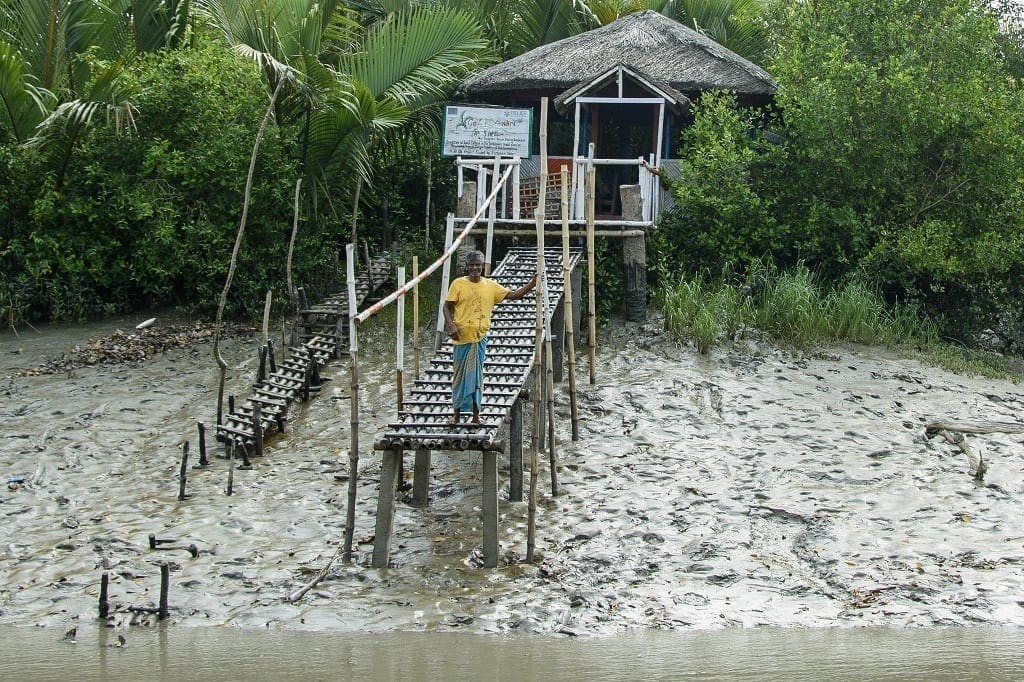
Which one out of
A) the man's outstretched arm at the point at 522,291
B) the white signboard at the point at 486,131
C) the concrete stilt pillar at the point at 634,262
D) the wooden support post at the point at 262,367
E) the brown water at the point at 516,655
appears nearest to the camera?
the brown water at the point at 516,655

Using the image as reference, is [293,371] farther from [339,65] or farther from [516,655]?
[516,655]

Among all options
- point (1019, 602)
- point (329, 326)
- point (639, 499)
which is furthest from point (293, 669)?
point (329, 326)

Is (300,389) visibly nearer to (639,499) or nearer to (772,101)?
(639,499)

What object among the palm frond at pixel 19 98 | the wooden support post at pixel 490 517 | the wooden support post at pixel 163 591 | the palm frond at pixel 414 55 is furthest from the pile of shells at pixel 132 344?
the wooden support post at pixel 490 517

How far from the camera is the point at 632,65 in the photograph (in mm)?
16547

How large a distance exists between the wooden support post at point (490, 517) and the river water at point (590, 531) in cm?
13

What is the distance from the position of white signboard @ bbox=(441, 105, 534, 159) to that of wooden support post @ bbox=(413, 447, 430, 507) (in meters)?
6.88

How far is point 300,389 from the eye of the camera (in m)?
12.4

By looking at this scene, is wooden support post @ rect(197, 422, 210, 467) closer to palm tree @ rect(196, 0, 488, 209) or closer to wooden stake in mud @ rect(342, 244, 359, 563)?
wooden stake in mud @ rect(342, 244, 359, 563)

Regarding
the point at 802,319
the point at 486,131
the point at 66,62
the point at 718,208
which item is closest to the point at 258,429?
the point at 486,131

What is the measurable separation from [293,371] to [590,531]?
455 centimetres

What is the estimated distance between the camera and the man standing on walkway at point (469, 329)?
8.76 metres

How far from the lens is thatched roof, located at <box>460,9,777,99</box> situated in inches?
662

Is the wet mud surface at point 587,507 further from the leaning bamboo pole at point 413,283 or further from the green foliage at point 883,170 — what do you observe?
the green foliage at point 883,170
